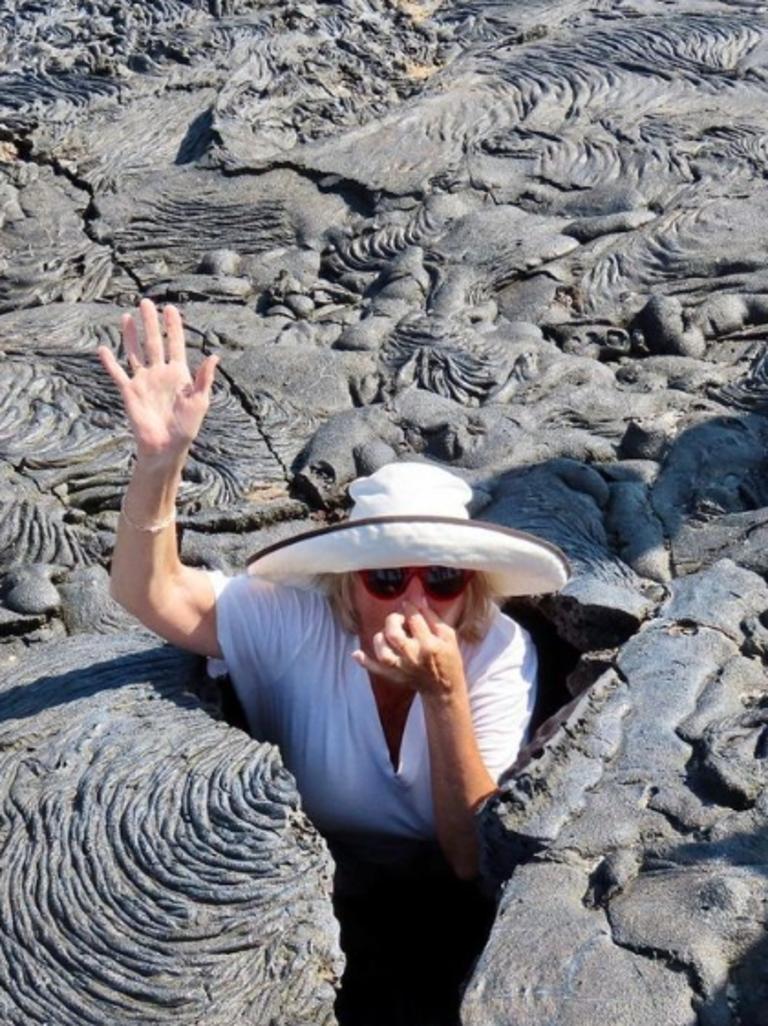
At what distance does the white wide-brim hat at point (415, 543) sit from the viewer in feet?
11.8

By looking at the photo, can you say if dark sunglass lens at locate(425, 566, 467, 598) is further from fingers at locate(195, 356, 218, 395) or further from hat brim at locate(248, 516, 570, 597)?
fingers at locate(195, 356, 218, 395)

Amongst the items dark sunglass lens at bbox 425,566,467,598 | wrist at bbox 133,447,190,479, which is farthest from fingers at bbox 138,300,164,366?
dark sunglass lens at bbox 425,566,467,598

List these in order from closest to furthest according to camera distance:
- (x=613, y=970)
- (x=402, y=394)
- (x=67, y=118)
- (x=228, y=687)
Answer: (x=613, y=970), (x=228, y=687), (x=402, y=394), (x=67, y=118)

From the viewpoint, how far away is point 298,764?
387 cm

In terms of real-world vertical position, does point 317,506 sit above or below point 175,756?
below

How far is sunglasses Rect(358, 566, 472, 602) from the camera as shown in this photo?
3645 millimetres

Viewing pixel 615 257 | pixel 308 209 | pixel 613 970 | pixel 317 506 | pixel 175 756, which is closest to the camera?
pixel 613 970

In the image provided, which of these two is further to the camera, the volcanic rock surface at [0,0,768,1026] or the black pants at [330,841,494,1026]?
the black pants at [330,841,494,1026]

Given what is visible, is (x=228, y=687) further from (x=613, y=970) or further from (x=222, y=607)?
(x=613, y=970)

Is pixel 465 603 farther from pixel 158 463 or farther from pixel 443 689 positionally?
pixel 158 463

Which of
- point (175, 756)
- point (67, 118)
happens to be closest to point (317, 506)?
point (175, 756)

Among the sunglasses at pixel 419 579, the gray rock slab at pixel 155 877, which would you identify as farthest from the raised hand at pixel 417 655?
the gray rock slab at pixel 155 877

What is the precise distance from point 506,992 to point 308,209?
4.00 metres

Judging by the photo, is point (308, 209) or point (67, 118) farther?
point (67, 118)
